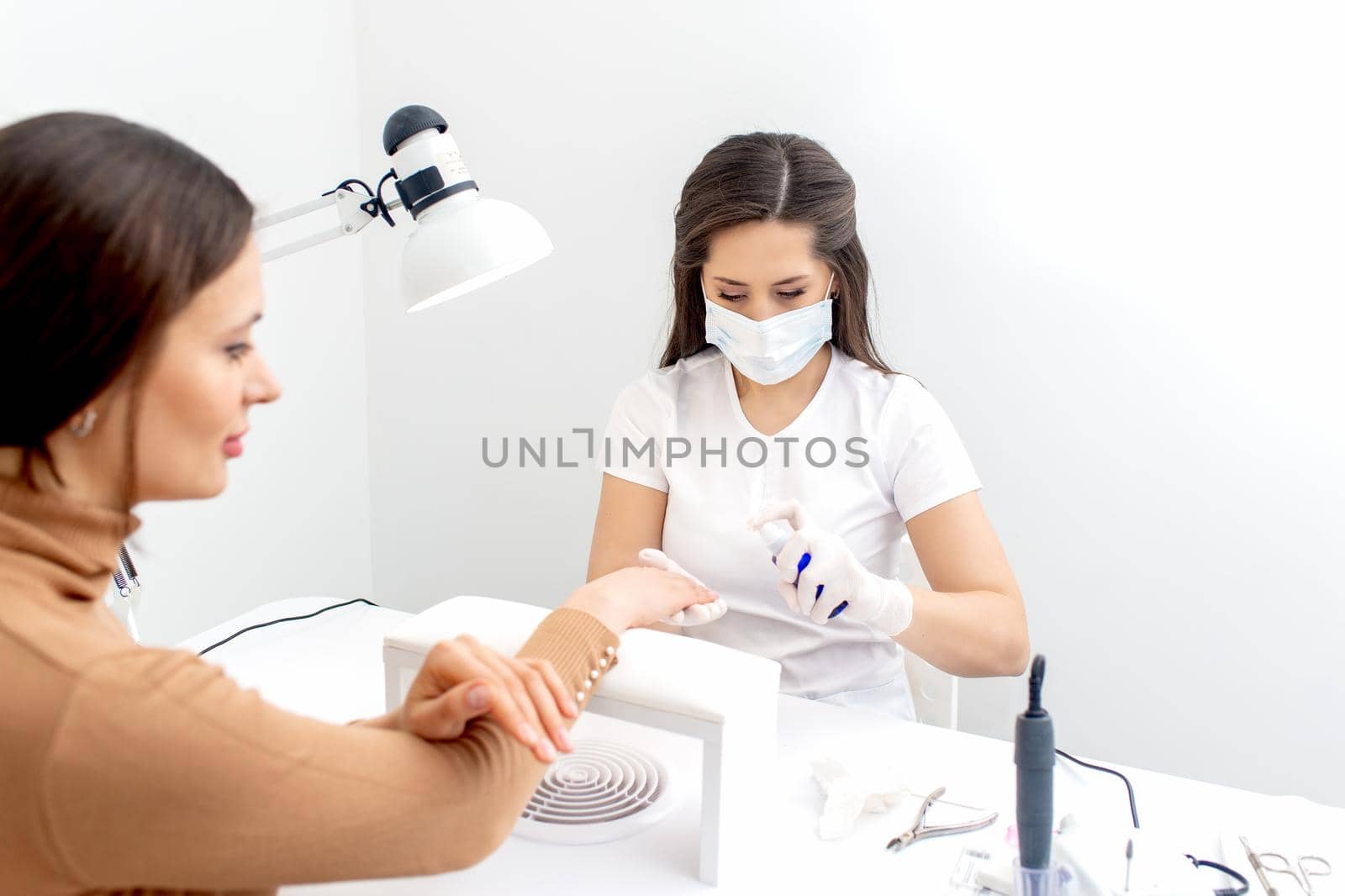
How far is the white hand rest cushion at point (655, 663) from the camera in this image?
1.01 m

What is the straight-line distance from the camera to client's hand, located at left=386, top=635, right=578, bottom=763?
0.81m

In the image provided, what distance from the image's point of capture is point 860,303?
1.69 meters

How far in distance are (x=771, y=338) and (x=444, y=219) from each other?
573 mm

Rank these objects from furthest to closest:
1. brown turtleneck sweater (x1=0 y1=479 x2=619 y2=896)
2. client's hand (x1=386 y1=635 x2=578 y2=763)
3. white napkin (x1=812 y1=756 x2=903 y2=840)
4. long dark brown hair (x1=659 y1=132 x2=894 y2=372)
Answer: long dark brown hair (x1=659 y1=132 x2=894 y2=372) < white napkin (x1=812 y1=756 x2=903 y2=840) < client's hand (x1=386 y1=635 x2=578 y2=763) < brown turtleneck sweater (x1=0 y1=479 x2=619 y2=896)

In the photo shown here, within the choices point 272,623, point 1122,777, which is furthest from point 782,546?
point 272,623

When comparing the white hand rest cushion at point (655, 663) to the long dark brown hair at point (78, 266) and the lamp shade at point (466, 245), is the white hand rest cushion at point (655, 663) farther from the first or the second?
the long dark brown hair at point (78, 266)

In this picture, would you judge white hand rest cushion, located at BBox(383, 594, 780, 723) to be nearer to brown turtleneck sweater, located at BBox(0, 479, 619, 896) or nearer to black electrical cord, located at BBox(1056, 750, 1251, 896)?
brown turtleneck sweater, located at BBox(0, 479, 619, 896)

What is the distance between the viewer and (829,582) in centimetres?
133

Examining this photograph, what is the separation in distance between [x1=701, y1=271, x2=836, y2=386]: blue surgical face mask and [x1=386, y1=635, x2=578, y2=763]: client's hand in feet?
2.52

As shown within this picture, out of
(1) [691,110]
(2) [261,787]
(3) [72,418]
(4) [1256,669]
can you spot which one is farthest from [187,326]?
(4) [1256,669]

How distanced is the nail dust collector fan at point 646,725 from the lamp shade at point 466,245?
1.20ft

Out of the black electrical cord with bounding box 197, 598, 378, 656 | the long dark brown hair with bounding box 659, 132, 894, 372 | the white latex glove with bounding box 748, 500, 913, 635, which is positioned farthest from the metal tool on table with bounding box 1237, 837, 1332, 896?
the black electrical cord with bounding box 197, 598, 378, 656

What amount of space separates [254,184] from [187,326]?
1.57m

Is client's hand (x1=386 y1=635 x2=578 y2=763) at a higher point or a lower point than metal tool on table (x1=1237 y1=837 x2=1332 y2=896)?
higher
